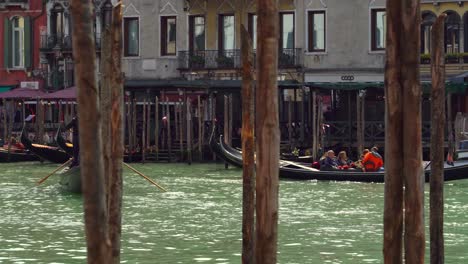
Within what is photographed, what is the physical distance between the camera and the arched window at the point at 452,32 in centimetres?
2745

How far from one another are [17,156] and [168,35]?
458 cm

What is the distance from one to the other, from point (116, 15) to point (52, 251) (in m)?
4.32

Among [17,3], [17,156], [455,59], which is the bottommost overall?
[17,156]

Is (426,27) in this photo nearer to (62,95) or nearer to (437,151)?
(62,95)

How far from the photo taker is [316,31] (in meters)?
29.5

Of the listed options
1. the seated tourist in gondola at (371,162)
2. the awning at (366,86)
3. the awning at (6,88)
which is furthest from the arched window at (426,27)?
the awning at (6,88)

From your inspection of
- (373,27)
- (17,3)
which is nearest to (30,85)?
(17,3)

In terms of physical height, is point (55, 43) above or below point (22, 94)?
above

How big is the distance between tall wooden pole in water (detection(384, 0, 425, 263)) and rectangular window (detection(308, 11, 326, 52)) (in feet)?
74.2

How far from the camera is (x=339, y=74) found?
28953 millimetres

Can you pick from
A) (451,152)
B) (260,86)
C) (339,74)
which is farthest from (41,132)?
(260,86)

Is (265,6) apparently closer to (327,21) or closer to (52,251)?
(52,251)

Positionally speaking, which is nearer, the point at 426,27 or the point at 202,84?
the point at 426,27

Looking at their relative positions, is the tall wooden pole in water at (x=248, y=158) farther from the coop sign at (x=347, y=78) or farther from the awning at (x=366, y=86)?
the coop sign at (x=347, y=78)
